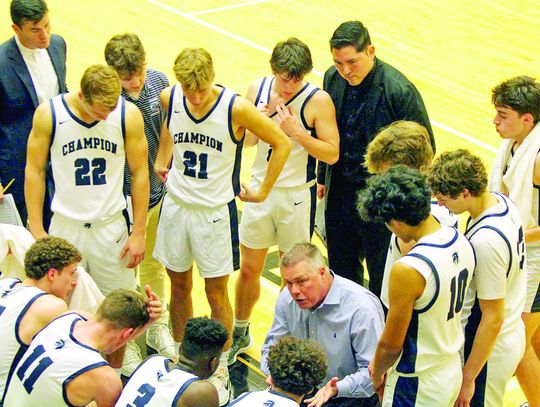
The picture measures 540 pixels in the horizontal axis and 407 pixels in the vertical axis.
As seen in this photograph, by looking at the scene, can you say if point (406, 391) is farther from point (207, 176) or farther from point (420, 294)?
point (207, 176)

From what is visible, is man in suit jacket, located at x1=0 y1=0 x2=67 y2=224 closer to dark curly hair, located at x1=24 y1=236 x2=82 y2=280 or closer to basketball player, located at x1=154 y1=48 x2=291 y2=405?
basketball player, located at x1=154 y1=48 x2=291 y2=405

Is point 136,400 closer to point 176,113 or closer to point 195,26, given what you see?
point 176,113

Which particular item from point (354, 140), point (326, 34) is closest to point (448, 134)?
point (326, 34)

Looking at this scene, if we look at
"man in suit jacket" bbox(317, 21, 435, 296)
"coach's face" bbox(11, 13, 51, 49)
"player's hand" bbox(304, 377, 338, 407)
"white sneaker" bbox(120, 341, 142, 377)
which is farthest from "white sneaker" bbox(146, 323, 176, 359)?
"coach's face" bbox(11, 13, 51, 49)

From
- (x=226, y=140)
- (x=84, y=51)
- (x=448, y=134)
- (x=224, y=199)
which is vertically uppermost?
(x=226, y=140)

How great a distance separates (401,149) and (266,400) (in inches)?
59.0

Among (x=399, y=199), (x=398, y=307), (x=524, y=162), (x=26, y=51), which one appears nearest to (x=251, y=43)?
(x=26, y=51)

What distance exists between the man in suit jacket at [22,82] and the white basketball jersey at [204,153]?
3.02 ft

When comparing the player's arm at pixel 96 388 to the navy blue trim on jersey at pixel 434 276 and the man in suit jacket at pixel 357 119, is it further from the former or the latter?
the man in suit jacket at pixel 357 119

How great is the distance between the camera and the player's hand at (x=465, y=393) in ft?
15.0

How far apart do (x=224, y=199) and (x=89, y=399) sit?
1.62 meters

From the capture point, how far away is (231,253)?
5781 millimetres

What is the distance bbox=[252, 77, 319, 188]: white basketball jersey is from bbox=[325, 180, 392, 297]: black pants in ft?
0.77

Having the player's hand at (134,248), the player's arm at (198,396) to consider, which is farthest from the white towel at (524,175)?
the player's hand at (134,248)
